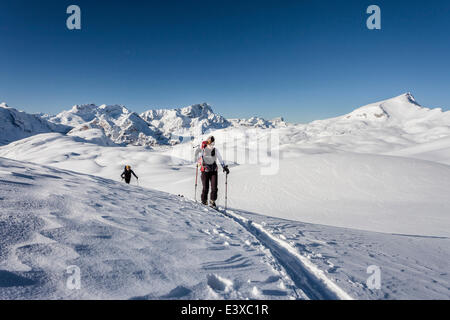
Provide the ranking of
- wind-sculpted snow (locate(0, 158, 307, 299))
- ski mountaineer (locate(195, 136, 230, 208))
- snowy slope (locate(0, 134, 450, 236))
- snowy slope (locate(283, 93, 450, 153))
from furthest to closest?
snowy slope (locate(283, 93, 450, 153)) → snowy slope (locate(0, 134, 450, 236)) → ski mountaineer (locate(195, 136, 230, 208)) → wind-sculpted snow (locate(0, 158, 307, 299))

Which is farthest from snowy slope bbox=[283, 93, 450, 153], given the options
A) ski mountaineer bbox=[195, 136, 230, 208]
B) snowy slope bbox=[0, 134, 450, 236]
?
ski mountaineer bbox=[195, 136, 230, 208]

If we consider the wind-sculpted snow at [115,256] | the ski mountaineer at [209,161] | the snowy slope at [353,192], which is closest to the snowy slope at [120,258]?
the wind-sculpted snow at [115,256]

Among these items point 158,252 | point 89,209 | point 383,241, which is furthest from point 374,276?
point 89,209

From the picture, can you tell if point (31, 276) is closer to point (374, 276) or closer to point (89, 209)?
point (89, 209)

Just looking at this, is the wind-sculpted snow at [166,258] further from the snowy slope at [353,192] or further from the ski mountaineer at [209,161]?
the snowy slope at [353,192]

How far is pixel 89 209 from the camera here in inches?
162

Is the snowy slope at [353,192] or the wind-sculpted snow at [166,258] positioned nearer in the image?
the wind-sculpted snow at [166,258]

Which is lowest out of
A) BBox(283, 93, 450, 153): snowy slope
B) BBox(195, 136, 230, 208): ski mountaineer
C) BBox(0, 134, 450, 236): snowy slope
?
BBox(0, 134, 450, 236): snowy slope

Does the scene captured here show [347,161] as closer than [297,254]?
No

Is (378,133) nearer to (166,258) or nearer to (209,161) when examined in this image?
(209,161)

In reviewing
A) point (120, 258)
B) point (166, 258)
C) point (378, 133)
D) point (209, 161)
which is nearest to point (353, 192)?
point (209, 161)

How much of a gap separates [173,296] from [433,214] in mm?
11954

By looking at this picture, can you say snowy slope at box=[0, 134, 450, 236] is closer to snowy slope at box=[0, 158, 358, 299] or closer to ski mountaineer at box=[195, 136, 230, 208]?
ski mountaineer at box=[195, 136, 230, 208]

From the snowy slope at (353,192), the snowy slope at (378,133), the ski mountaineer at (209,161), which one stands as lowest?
the snowy slope at (353,192)
